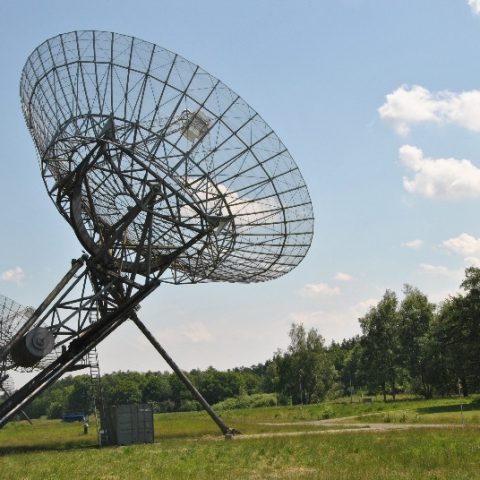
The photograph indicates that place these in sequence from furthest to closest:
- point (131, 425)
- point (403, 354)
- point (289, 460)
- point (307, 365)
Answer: point (307, 365) → point (403, 354) → point (131, 425) → point (289, 460)

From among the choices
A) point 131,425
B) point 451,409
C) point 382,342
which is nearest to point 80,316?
point 131,425

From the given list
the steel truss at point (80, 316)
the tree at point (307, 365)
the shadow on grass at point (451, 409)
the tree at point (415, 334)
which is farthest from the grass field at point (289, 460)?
the tree at point (307, 365)

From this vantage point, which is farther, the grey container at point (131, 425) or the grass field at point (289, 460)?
the grey container at point (131, 425)

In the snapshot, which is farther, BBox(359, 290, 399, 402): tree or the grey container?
BBox(359, 290, 399, 402): tree

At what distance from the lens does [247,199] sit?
92.7ft

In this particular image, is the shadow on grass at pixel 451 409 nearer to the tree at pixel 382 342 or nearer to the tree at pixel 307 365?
the tree at pixel 382 342

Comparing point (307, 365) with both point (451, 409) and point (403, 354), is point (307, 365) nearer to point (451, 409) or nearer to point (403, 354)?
point (403, 354)

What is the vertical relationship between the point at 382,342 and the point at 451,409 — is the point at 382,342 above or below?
above

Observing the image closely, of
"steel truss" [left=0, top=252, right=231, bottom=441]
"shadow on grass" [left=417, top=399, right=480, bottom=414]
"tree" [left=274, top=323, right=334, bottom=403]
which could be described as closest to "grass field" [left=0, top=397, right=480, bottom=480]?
"steel truss" [left=0, top=252, right=231, bottom=441]

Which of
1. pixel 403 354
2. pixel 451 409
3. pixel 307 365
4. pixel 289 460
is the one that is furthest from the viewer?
pixel 307 365

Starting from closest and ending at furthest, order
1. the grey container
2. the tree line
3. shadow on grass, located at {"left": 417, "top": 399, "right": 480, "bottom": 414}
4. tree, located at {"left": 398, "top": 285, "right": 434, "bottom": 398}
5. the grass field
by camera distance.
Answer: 1. the grass field
2. the grey container
3. shadow on grass, located at {"left": 417, "top": 399, "right": 480, "bottom": 414}
4. the tree line
5. tree, located at {"left": 398, "top": 285, "right": 434, "bottom": 398}

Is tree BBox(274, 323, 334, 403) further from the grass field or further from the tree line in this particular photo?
the grass field

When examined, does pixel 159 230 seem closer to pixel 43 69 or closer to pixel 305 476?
pixel 43 69

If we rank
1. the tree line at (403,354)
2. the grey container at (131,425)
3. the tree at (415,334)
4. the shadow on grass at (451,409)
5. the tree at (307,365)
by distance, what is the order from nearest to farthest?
the grey container at (131,425) → the shadow on grass at (451,409) → the tree line at (403,354) → the tree at (415,334) → the tree at (307,365)
